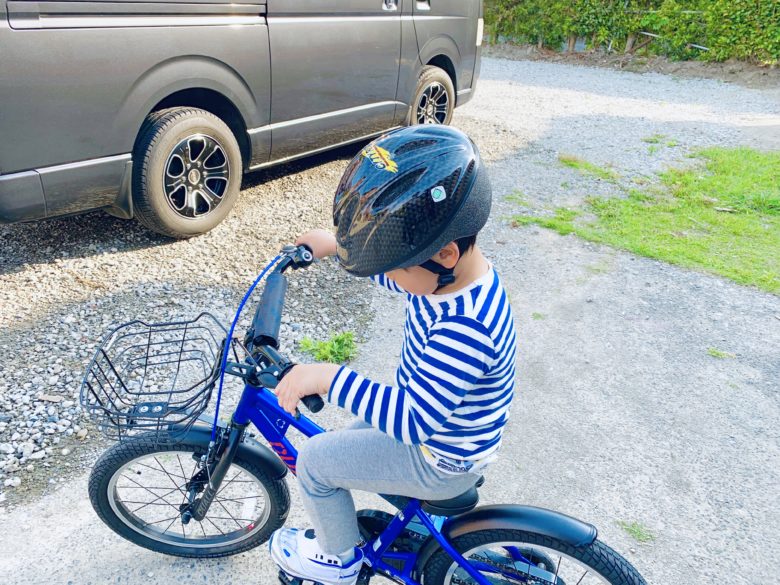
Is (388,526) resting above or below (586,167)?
above

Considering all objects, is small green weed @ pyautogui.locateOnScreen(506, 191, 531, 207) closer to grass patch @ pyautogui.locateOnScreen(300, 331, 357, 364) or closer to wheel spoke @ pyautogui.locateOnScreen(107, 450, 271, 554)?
grass patch @ pyautogui.locateOnScreen(300, 331, 357, 364)

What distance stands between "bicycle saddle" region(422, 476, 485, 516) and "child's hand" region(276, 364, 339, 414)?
575 mm

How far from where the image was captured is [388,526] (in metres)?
2.10

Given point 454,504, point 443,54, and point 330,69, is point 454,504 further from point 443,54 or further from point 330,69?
point 443,54

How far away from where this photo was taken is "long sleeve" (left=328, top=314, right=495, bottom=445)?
159 centimetres

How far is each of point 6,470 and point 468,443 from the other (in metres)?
2.12

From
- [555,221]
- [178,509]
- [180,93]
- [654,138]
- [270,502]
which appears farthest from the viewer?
[654,138]

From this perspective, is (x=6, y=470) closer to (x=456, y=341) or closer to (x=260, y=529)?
→ (x=260, y=529)

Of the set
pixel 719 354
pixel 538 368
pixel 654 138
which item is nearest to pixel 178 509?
pixel 538 368

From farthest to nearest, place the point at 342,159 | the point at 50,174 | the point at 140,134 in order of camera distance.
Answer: the point at 342,159
the point at 140,134
the point at 50,174

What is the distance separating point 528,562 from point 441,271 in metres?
1.00

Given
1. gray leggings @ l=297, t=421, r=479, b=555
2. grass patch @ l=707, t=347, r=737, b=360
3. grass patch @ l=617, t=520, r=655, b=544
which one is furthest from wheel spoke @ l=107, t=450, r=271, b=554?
grass patch @ l=707, t=347, r=737, b=360

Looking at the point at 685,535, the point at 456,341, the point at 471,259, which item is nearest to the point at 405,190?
the point at 471,259

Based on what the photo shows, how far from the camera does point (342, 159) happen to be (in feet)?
20.9
